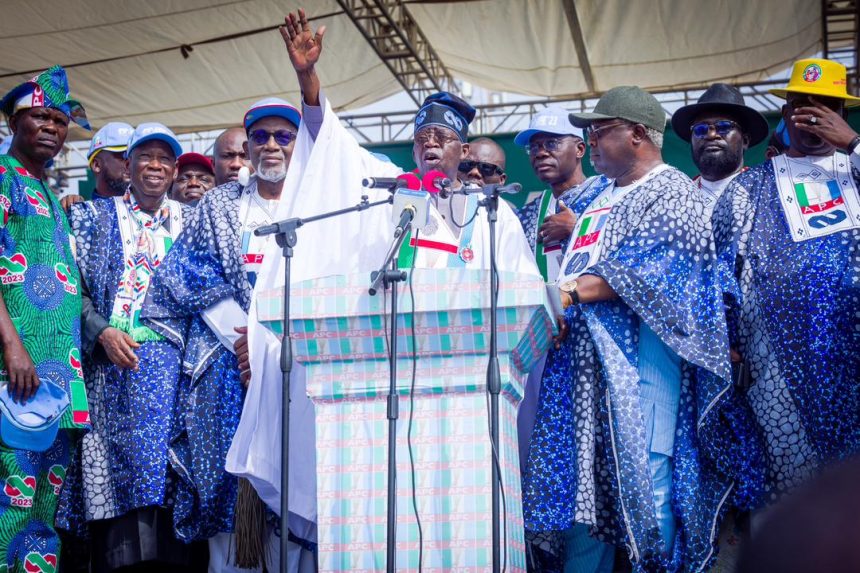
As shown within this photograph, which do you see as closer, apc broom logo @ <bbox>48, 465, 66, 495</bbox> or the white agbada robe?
the white agbada robe

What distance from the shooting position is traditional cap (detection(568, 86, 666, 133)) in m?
4.91

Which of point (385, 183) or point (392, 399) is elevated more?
point (385, 183)

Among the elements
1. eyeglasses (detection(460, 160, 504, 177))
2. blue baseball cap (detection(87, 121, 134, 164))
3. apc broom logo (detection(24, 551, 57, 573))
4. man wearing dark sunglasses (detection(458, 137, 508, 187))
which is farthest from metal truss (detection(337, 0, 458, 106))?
apc broom logo (detection(24, 551, 57, 573))

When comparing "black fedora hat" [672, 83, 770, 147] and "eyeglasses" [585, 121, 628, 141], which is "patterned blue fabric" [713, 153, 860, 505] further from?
"black fedora hat" [672, 83, 770, 147]

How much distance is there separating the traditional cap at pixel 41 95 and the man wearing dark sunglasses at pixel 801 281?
343 cm

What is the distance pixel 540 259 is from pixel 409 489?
Answer: 3071mm

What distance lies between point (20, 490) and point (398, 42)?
9.50m

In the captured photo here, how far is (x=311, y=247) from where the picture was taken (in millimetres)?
4914

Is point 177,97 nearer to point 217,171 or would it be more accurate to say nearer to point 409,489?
point 217,171

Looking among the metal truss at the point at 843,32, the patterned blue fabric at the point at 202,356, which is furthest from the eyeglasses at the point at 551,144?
the metal truss at the point at 843,32

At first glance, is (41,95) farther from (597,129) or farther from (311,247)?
(597,129)

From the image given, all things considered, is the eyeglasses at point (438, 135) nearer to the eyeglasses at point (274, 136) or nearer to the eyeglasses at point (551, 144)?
the eyeglasses at point (274, 136)

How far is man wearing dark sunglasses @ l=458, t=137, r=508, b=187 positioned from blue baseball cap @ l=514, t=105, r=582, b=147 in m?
0.35

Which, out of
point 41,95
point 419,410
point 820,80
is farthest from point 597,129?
point 41,95
